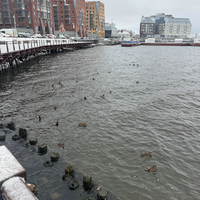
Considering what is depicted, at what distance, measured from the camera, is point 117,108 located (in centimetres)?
1366

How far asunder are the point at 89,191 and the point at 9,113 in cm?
911

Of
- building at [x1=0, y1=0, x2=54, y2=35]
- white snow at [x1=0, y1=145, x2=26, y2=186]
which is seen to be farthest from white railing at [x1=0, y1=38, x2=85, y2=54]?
building at [x1=0, y1=0, x2=54, y2=35]

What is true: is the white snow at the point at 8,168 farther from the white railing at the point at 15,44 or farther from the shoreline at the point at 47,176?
the white railing at the point at 15,44

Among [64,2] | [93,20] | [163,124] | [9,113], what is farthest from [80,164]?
[93,20]

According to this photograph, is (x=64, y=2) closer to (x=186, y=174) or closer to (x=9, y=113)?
(x=9, y=113)

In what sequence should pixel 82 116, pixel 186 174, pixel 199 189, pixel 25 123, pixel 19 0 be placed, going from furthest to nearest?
pixel 19 0 < pixel 82 116 < pixel 25 123 < pixel 186 174 < pixel 199 189

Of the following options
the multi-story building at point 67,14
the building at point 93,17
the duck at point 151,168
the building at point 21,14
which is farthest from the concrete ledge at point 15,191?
the building at point 93,17

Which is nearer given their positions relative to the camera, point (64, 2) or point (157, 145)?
point (157, 145)

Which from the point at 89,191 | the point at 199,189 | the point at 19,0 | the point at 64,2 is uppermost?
the point at 64,2

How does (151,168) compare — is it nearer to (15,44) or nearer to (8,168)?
(8,168)

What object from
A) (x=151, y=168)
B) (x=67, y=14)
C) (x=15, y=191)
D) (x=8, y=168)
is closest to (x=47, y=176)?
(x=8, y=168)

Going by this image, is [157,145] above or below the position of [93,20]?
below

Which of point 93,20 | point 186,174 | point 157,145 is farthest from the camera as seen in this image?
point 93,20

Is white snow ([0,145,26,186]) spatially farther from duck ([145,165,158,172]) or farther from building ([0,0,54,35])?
building ([0,0,54,35])
